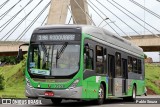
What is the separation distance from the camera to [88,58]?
15648 millimetres

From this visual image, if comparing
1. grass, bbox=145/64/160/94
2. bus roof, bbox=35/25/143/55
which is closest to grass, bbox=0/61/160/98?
grass, bbox=145/64/160/94

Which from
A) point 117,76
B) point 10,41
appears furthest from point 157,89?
point 117,76

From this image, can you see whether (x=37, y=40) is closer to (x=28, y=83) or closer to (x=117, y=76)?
(x=28, y=83)

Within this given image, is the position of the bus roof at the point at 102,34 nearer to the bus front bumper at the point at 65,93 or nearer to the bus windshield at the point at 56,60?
the bus windshield at the point at 56,60

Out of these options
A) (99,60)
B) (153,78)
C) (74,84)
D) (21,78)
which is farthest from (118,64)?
(153,78)

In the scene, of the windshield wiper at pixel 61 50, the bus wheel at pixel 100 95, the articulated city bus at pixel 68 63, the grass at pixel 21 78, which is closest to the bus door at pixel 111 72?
the articulated city bus at pixel 68 63

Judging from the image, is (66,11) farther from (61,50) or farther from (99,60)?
(61,50)

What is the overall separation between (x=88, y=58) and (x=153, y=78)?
119ft

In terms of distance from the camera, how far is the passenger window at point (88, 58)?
1544 cm

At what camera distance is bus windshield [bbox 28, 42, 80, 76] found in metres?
15.1

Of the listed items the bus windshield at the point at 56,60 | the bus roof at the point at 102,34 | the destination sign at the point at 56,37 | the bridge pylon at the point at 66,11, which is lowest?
the bus windshield at the point at 56,60

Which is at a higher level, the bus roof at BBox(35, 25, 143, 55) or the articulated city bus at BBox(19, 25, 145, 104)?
the bus roof at BBox(35, 25, 143, 55)

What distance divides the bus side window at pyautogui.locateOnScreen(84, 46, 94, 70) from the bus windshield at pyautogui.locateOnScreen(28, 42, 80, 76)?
1.25ft

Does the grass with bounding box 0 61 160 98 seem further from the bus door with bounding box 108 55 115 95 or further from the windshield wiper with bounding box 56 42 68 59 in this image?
the windshield wiper with bounding box 56 42 68 59
